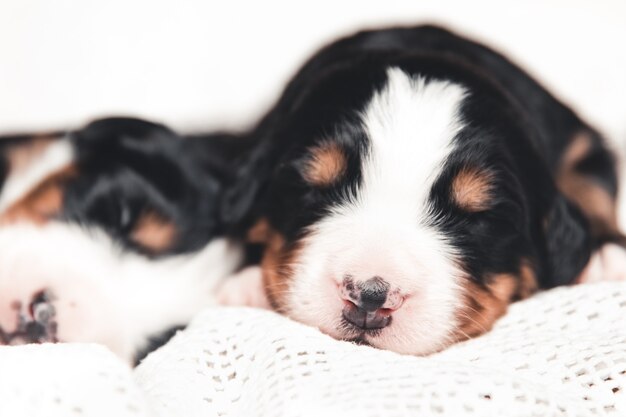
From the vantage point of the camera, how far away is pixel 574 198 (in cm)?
215

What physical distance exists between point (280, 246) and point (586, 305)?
0.62 meters

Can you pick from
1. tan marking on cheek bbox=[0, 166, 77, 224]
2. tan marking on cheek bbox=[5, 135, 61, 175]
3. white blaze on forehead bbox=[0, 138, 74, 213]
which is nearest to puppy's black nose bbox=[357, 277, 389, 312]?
tan marking on cheek bbox=[0, 166, 77, 224]

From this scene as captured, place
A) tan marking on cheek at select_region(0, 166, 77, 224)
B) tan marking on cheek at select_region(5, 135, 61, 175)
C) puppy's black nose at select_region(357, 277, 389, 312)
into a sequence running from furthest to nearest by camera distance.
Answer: tan marking on cheek at select_region(5, 135, 61, 175), tan marking on cheek at select_region(0, 166, 77, 224), puppy's black nose at select_region(357, 277, 389, 312)

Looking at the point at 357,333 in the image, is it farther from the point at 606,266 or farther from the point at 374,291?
the point at 606,266

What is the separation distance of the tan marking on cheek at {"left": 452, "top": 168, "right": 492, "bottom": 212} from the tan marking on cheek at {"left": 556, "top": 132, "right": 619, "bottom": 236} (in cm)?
53

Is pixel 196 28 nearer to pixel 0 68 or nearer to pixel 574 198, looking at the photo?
pixel 0 68

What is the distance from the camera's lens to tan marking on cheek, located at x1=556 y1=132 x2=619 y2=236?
2.07 metres

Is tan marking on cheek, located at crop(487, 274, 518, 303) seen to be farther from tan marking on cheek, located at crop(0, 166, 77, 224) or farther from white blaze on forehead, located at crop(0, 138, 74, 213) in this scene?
white blaze on forehead, located at crop(0, 138, 74, 213)

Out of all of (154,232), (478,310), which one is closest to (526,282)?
(478,310)

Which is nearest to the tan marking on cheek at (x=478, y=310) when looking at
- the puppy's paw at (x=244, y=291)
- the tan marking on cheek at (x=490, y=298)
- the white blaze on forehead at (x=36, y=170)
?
the tan marking on cheek at (x=490, y=298)

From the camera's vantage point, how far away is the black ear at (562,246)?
179cm

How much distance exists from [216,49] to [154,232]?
134 cm

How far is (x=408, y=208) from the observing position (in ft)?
5.15

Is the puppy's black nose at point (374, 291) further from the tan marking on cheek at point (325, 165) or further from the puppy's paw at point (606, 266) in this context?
the puppy's paw at point (606, 266)
